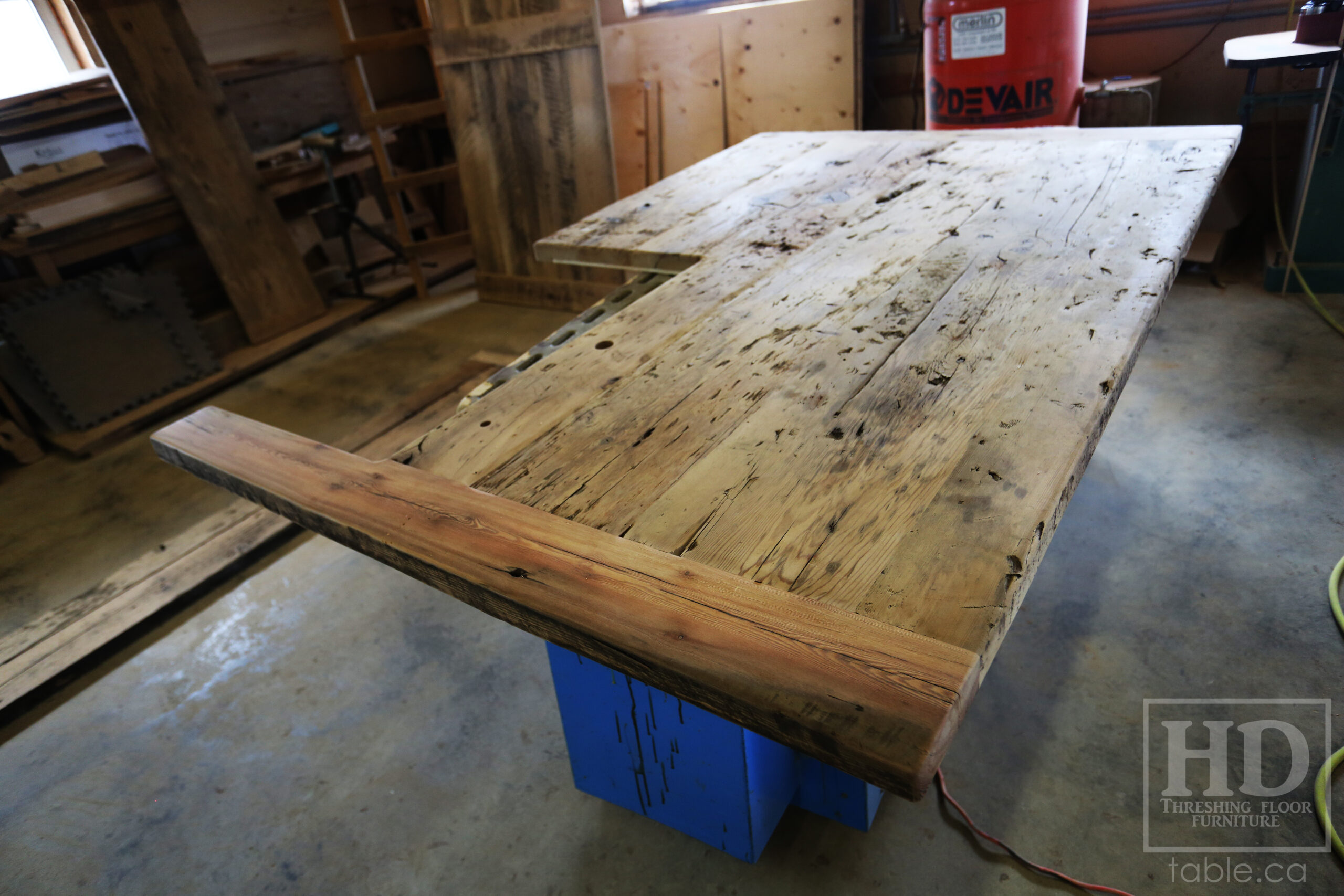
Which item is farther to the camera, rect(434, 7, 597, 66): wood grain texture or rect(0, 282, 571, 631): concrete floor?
rect(434, 7, 597, 66): wood grain texture

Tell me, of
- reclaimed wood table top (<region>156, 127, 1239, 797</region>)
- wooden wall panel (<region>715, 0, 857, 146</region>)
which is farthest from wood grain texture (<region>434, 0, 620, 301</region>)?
reclaimed wood table top (<region>156, 127, 1239, 797</region>)

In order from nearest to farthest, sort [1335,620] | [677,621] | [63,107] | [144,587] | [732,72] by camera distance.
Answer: [677,621]
[1335,620]
[144,587]
[63,107]
[732,72]

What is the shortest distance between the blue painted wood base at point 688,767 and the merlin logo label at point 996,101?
2403 millimetres

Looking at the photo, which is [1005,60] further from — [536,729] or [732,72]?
[536,729]

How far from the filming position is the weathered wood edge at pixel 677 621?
583mm

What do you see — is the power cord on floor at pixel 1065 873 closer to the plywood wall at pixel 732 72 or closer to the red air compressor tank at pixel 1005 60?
the red air compressor tank at pixel 1005 60

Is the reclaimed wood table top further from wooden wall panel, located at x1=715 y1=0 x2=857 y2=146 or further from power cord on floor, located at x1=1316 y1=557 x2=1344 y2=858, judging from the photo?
wooden wall panel, located at x1=715 y1=0 x2=857 y2=146

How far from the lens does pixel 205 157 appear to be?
136 inches

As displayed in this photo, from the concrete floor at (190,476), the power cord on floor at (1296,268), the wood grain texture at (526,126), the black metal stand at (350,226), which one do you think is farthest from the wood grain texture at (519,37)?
the power cord on floor at (1296,268)

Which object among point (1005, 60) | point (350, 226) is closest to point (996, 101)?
point (1005, 60)

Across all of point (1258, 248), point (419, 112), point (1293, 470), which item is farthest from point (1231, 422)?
point (419, 112)

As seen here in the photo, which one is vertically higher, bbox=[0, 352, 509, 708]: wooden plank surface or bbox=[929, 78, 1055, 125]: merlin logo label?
bbox=[929, 78, 1055, 125]: merlin logo label

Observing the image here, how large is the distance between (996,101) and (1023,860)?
2.47m

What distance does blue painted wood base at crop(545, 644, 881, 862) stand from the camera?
1.20 m
